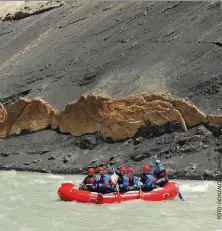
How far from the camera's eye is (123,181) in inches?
694

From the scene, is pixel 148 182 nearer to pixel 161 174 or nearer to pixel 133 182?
pixel 133 182

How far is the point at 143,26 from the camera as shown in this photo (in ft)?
97.1

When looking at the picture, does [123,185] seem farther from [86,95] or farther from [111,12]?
[111,12]

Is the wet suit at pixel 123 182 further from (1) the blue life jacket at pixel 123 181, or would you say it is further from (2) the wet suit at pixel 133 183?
(2) the wet suit at pixel 133 183

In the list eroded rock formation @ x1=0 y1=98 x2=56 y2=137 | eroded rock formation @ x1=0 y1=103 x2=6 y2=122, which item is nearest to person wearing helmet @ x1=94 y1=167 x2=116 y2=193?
eroded rock formation @ x1=0 y1=98 x2=56 y2=137

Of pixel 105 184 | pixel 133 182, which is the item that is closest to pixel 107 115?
pixel 133 182

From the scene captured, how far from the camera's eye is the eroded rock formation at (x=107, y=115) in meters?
22.3

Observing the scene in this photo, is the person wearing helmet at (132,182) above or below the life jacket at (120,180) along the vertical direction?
below

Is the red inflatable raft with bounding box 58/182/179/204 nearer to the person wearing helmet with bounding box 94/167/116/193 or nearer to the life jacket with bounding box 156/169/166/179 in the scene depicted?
the person wearing helmet with bounding box 94/167/116/193

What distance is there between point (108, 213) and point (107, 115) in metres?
8.78

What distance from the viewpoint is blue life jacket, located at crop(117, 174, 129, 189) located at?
17516mm

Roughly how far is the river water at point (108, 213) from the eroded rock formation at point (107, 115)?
3.60 meters

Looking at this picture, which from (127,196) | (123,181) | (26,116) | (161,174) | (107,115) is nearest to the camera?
(127,196)

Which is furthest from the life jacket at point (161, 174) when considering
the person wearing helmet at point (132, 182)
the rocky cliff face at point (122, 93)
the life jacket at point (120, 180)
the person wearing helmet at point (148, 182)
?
the rocky cliff face at point (122, 93)
